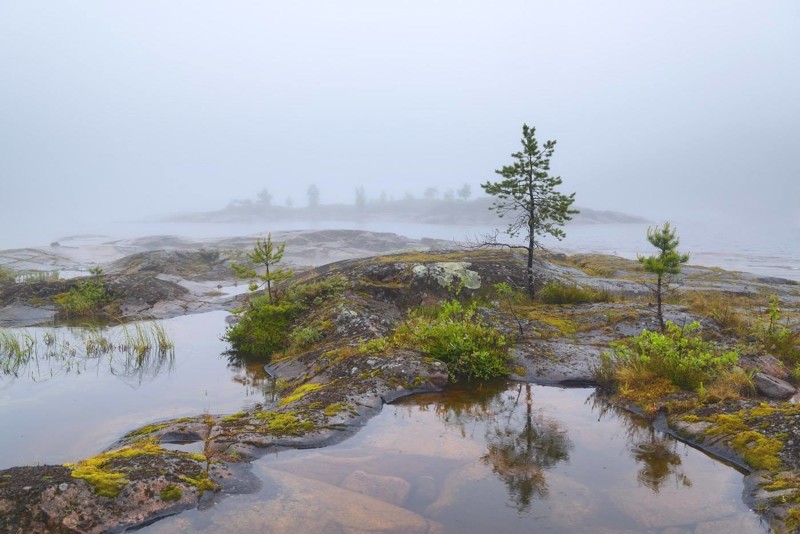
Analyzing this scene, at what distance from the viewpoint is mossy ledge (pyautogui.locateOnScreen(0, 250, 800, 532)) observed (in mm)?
5242

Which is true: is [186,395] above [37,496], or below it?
below

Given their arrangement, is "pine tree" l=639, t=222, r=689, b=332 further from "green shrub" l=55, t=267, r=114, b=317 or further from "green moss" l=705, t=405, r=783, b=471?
"green shrub" l=55, t=267, r=114, b=317

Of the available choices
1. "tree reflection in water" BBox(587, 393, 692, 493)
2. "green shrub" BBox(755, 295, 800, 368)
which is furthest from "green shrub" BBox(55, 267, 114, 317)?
"green shrub" BBox(755, 295, 800, 368)

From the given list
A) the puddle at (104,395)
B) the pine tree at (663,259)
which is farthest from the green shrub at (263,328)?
the pine tree at (663,259)

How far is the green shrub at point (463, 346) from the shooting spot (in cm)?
1009

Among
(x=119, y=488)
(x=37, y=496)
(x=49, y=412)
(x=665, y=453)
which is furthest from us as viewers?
(x=49, y=412)

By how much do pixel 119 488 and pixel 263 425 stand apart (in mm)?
2362

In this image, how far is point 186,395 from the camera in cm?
1041

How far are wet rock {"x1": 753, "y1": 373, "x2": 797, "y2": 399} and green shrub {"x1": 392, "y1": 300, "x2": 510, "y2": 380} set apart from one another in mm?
4350

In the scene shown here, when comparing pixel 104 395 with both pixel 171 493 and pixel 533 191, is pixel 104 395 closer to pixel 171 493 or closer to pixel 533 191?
pixel 171 493

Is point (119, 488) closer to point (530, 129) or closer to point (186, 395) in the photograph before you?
point (186, 395)

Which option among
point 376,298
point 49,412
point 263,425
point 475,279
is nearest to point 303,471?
point 263,425

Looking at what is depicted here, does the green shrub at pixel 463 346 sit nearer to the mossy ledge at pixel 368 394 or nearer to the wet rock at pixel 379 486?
the mossy ledge at pixel 368 394

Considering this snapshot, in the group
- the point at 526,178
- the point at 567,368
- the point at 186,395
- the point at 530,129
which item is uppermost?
the point at 530,129
